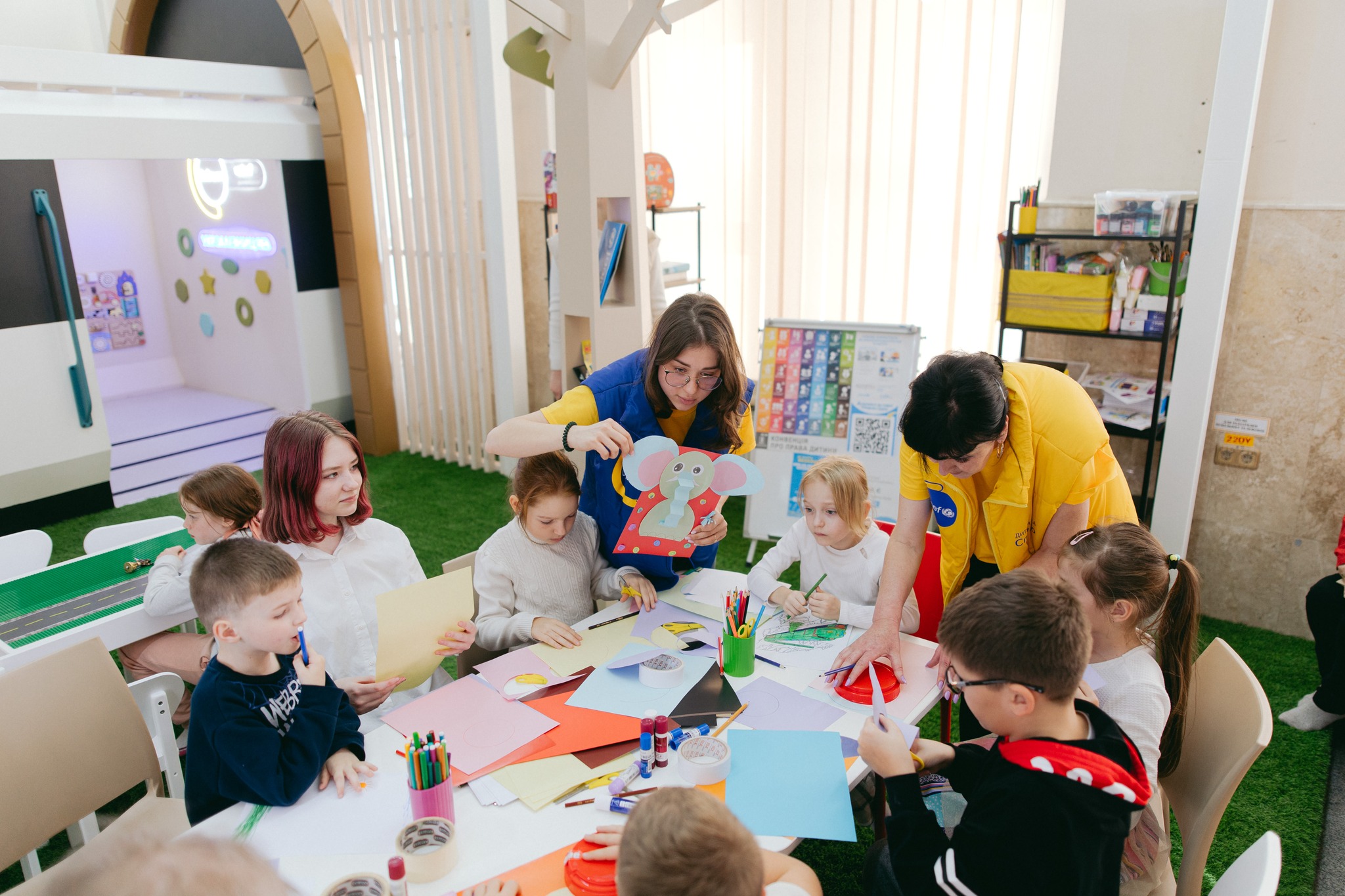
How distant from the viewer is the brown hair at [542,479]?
2.32 metres

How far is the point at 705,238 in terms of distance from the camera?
5168 mm

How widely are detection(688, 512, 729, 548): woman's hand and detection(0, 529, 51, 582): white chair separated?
7.40 feet

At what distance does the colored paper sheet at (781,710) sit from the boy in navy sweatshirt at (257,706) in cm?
78

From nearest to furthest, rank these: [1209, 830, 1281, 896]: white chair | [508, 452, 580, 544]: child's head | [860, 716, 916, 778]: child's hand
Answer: [1209, 830, 1281, 896]: white chair, [860, 716, 916, 778]: child's hand, [508, 452, 580, 544]: child's head

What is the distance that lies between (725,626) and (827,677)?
0.86ft

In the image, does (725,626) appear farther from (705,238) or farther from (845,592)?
(705,238)

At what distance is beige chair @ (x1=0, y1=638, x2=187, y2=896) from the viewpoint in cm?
172

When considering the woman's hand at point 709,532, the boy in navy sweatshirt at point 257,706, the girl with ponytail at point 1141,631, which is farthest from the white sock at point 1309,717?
the boy in navy sweatshirt at point 257,706

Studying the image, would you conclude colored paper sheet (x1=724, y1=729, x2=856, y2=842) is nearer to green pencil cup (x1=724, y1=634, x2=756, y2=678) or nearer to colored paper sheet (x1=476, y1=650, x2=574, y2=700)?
green pencil cup (x1=724, y1=634, x2=756, y2=678)

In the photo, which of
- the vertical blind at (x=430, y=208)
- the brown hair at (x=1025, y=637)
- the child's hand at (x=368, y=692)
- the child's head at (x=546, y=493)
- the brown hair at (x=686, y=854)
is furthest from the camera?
the vertical blind at (x=430, y=208)

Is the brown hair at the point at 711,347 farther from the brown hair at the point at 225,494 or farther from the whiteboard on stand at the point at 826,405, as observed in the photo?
the whiteboard on stand at the point at 826,405

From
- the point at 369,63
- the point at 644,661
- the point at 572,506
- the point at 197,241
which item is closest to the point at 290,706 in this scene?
the point at 644,661

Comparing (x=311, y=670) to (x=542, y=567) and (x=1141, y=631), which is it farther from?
(x=1141, y=631)

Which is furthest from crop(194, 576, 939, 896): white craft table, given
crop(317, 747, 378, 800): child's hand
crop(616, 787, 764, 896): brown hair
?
crop(616, 787, 764, 896): brown hair
